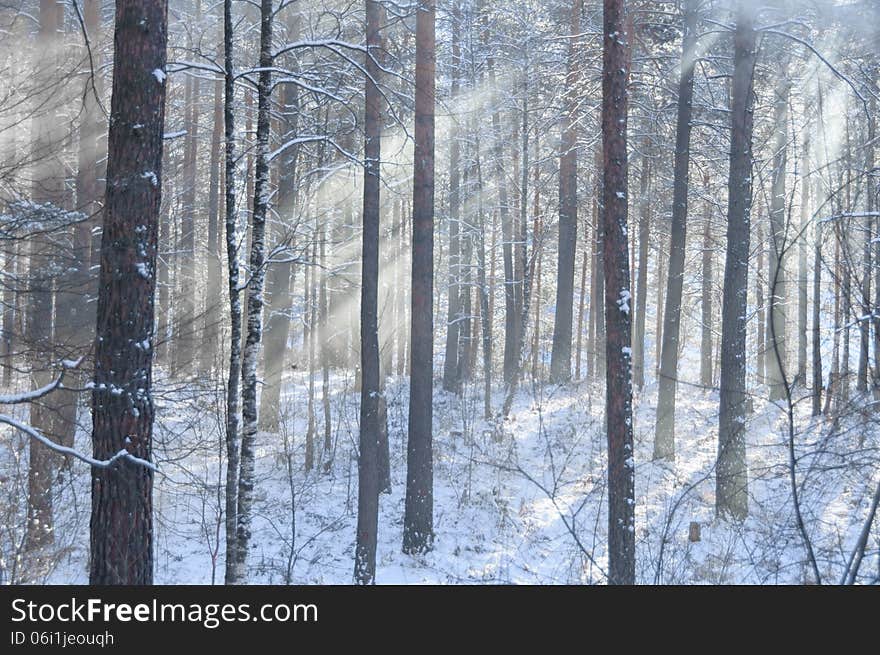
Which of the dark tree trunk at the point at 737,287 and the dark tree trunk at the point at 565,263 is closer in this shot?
the dark tree trunk at the point at 737,287

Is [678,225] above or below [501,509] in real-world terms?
above

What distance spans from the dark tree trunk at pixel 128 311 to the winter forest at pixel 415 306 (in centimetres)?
2

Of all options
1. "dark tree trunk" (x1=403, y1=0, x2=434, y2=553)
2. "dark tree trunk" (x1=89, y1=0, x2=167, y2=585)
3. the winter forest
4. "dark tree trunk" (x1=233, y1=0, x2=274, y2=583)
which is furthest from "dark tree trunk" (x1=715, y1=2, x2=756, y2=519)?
"dark tree trunk" (x1=89, y1=0, x2=167, y2=585)

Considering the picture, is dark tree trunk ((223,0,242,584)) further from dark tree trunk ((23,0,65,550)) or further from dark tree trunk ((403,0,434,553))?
dark tree trunk ((403,0,434,553))

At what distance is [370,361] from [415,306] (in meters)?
1.69

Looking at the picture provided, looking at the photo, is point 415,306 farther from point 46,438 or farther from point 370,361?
point 46,438

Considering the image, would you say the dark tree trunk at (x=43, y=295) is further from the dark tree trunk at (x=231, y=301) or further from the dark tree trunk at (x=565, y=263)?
the dark tree trunk at (x=565, y=263)

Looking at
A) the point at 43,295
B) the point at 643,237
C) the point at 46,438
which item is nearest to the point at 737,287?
the point at 643,237

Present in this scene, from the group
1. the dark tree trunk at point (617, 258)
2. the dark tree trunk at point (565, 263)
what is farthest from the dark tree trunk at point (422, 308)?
the dark tree trunk at point (565, 263)

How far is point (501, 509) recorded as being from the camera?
12.1 m

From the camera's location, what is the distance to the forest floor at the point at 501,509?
28.8 ft

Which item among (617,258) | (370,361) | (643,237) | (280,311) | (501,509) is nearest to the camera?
(617,258)

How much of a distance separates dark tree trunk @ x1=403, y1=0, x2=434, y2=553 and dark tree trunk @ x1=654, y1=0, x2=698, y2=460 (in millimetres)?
5982
